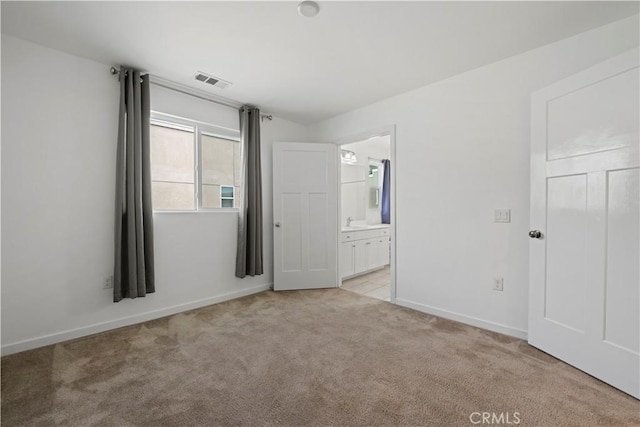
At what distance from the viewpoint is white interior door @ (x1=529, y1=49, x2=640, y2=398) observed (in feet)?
5.57

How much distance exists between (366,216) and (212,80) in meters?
3.85

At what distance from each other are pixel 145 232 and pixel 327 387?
85.8 inches

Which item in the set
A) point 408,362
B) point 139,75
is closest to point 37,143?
point 139,75

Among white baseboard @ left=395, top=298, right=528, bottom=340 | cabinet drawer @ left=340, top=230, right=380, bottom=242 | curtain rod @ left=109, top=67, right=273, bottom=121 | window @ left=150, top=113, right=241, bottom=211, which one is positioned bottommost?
white baseboard @ left=395, top=298, right=528, bottom=340

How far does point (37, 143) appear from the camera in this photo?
2.28m

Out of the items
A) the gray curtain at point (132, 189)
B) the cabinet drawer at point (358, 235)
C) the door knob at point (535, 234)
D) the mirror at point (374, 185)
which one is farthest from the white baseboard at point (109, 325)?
the mirror at point (374, 185)

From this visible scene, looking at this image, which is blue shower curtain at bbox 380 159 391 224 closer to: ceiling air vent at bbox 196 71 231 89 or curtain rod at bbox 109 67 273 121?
curtain rod at bbox 109 67 273 121

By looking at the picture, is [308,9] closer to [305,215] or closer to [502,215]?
[502,215]

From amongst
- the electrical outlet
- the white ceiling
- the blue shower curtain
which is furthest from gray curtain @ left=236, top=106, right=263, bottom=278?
the blue shower curtain

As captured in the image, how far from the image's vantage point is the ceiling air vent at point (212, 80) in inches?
110

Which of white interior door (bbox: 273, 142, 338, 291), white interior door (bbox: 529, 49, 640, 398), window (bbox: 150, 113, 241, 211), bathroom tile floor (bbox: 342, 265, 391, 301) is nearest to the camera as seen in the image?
white interior door (bbox: 529, 49, 640, 398)

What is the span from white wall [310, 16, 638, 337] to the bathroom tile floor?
54 cm

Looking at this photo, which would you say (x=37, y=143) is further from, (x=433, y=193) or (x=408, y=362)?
(x=433, y=193)

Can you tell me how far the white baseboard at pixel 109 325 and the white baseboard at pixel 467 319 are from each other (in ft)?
6.76
